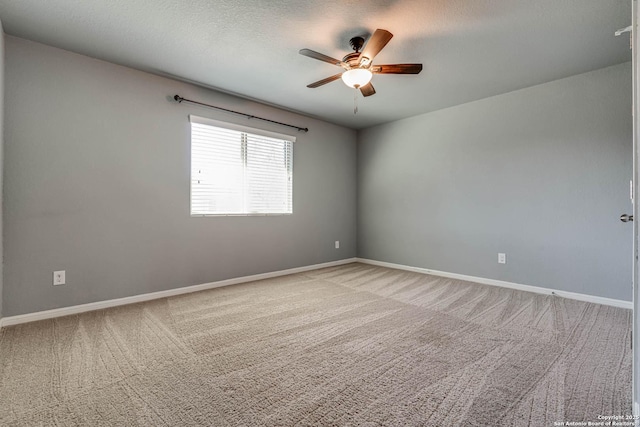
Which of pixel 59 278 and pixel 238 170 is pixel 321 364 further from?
pixel 238 170

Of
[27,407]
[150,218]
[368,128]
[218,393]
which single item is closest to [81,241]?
[150,218]

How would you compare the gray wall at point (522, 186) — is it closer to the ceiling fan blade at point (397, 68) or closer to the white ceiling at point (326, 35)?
the white ceiling at point (326, 35)

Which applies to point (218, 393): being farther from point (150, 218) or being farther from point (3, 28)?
point (3, 28)

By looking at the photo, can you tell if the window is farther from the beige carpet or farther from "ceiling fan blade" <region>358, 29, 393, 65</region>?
"ceiling fan blade" <region>358, 29, 393, 65</region>

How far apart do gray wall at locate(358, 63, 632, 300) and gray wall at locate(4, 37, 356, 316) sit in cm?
247

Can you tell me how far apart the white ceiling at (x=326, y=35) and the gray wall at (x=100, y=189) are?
0.89ft

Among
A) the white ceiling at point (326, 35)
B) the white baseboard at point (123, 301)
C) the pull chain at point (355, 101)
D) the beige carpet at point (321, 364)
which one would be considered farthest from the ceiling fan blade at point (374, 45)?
the white baseboard at point (123, 301)

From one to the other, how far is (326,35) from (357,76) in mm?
414

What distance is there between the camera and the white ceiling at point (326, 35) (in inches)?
80.7

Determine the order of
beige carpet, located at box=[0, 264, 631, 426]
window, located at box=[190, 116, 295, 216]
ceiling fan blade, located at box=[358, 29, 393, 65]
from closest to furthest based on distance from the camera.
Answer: beige carpet, located at box=[0, 264, 631, 426] < ceiling fan blade, located at box=[358, 29, 393, 65] < window, located at box=[190, 116, 295, 216]

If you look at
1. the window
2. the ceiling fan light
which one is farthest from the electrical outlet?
the ceiling fan light

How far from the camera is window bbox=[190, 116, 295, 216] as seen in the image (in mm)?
3459

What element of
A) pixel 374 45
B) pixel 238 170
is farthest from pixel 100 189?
pixel 374 45

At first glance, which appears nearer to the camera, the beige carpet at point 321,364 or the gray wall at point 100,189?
the beige carpet at point 321,364
